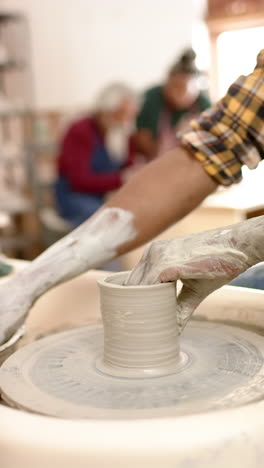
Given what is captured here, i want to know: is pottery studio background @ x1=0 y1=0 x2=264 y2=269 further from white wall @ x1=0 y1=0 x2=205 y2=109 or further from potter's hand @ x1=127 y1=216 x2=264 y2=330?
potter's hand @ x1=127 y1=216 x2=264 y2=330

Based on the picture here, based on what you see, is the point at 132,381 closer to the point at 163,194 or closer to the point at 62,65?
the point at 163,194

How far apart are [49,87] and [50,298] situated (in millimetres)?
3796

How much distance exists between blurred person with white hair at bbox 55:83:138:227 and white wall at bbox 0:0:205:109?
1301 millimetres

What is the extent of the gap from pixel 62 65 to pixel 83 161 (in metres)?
1.58

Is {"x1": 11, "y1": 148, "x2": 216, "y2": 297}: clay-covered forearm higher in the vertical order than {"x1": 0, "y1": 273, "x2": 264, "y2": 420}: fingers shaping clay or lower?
higher

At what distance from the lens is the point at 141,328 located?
0.77 m

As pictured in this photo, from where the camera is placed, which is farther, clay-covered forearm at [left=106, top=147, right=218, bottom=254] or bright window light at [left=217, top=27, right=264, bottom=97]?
Answer: bright window light at [left=217, top=27, right=264, bottom=97]

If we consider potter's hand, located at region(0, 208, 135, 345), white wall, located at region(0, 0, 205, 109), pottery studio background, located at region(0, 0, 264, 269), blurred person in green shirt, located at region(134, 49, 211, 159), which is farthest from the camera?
white wall, located at region(0, 0, 205, 109)

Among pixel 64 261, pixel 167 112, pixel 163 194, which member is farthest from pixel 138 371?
pixel 167 112

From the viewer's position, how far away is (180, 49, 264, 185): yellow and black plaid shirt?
1098 millimetres

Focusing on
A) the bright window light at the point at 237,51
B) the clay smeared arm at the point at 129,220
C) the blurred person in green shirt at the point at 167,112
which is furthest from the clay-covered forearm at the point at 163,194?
the bright window light at the point at 237,51

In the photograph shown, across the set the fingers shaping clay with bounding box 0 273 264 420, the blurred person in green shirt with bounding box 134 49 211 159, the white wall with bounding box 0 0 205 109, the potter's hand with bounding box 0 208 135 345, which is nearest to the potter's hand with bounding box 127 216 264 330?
the fingers shaping clay with bounding box 0 273 264 420

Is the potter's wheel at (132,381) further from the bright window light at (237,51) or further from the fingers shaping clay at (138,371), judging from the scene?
the bright window light at (237,51)

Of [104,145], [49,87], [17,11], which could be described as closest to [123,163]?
[104,145]
